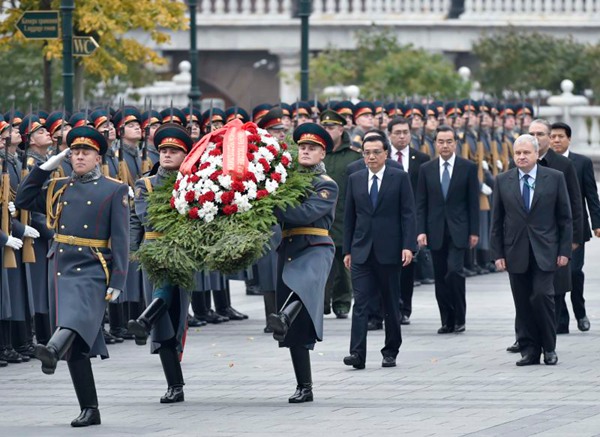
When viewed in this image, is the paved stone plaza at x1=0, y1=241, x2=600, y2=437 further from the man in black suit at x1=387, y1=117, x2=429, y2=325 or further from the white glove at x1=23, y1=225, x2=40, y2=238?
the white glove at x1=23, y1=225, x2=40, y2=238

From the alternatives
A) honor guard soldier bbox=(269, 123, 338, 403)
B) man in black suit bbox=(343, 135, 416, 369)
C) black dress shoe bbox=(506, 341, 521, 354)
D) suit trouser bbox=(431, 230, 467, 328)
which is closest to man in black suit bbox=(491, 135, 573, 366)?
black dress shoe bbox=(506, 341, 521, 354)

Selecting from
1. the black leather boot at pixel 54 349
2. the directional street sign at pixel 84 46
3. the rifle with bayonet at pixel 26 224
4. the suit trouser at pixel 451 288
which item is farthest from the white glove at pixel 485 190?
the black leather boot at pixel 54 349

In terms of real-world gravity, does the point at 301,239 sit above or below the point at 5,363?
above

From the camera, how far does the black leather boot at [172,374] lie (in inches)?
541

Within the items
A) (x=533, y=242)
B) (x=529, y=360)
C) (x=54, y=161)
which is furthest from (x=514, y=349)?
(x=54, y=161)

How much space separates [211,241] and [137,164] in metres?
4.94

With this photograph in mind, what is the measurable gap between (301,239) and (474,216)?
4.54m

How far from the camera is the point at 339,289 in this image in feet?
63.4

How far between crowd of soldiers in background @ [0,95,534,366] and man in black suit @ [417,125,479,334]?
0.75 m

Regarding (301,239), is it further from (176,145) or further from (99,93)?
(99,93)

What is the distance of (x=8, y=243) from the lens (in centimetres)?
1583

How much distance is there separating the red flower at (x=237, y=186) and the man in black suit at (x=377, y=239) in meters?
2.30

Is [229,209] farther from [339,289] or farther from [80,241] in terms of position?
[339,289]

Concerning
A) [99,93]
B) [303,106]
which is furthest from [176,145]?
[99,93]
